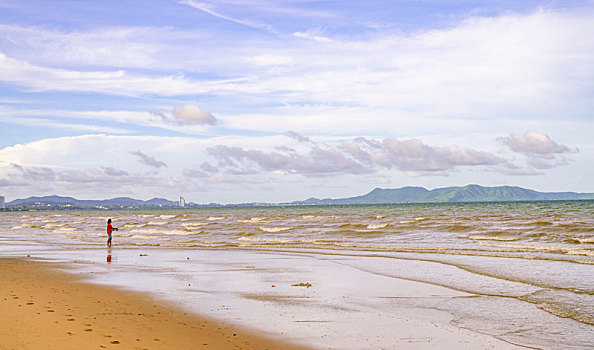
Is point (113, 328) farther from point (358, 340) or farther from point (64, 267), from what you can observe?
point (64, 267)

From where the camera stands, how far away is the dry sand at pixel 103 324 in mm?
8242

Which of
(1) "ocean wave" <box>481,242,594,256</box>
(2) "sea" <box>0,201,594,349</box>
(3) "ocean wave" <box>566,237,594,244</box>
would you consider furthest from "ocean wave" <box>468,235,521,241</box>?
(1) "ocean wave" <box>481,242,594,256</box>

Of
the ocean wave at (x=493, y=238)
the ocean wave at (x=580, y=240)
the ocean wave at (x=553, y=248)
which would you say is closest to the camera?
the ocean wave at (x=553, y=248)

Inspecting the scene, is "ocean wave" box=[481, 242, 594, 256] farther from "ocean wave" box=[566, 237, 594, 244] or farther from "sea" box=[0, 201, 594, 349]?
"ocean wave" box=[566, 237, 594, 244]

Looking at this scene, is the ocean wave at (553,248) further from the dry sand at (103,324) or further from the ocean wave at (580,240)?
the dry sand at (103,324)

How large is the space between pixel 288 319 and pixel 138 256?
17.6 metres

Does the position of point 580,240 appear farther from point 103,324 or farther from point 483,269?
point 103,324

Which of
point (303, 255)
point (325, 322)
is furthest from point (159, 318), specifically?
point (303, 255)

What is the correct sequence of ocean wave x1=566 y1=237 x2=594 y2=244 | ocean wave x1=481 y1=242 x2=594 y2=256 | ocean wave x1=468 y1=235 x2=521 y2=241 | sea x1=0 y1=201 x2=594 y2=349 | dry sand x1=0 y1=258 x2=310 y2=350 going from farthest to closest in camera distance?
ocean wave x1=468 y1=235 x2=521 y2=241
ocean wave x1=566 y1=237 x2=594 y2=244
ocean wave x1=481 y1=242 x2=594 y2=256
sea x1=0 y1=201 x2=594 y2=349
dry sand x1=0 y1=258 x2=310 y2=350

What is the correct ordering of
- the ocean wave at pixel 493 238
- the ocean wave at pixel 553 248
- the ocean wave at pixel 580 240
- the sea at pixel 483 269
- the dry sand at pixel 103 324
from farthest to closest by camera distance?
1. the ocean wave at pixel 493 238
2. the ocean wave at pixel 580 240
3. the ocean wave at pixel 553 248
4. the sea at pixel 483 269
5. the dry sand at pixel 103 324

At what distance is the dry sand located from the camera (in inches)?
324

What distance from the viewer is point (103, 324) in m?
9.66

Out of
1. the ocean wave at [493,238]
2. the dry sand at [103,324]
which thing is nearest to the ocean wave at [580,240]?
the ocean wave at [493,238]

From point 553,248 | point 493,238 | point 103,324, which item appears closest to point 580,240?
point 553,248
